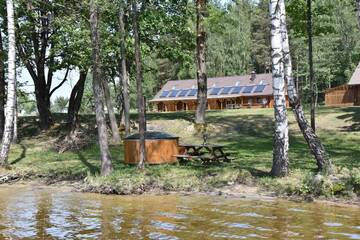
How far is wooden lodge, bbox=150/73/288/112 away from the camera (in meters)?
61.2

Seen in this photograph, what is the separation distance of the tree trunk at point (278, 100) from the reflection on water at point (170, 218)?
197 cm

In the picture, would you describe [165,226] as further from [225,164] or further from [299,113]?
[225,164]

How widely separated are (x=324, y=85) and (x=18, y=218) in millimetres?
70146

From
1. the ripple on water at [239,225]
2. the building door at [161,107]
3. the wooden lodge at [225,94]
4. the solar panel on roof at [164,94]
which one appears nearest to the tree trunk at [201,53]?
the ripple on water at [239,225]

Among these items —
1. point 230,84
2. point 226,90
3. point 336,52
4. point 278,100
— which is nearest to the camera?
point 278,100

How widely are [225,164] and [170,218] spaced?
656 centimetres

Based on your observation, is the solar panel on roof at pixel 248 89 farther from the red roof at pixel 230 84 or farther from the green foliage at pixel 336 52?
the green foliage at pixel 336 52

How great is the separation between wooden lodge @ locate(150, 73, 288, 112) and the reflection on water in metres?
48.5

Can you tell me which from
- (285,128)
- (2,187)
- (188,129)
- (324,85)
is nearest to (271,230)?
(285,128)

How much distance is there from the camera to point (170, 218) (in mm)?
10523

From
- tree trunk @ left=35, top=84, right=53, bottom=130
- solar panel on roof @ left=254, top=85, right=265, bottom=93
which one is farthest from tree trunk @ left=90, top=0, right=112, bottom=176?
solar panel on roof @ left=254, top=85, right=265, bottom=93

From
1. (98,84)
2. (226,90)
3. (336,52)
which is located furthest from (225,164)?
(336,52)

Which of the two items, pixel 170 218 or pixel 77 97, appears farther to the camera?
pixel 77 97

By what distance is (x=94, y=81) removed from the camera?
1565 centimetres
